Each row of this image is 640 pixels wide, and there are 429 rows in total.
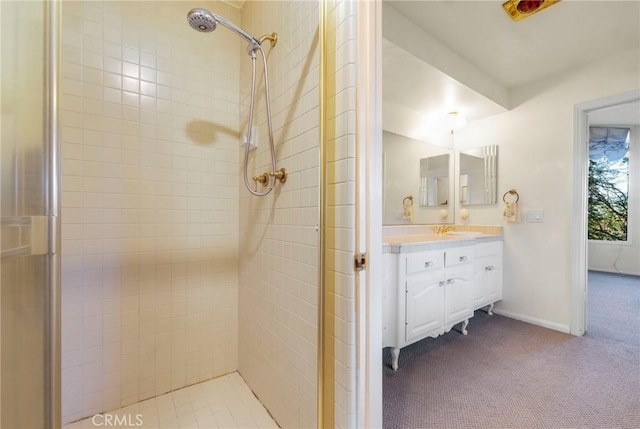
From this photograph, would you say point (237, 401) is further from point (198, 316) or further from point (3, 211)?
point (3, 211)

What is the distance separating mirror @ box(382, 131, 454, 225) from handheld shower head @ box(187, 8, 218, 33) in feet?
5.18

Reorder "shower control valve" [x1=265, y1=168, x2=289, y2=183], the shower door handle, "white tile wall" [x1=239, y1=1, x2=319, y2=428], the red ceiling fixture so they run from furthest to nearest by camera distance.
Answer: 1. the red ceiling fixture
2. "shower control valve" [x1=265, y1=168, x2=289, y2=183]
3. "white tile wall" [x1=239, y1=1, x2=319, y2=428]
4. the shower door handle

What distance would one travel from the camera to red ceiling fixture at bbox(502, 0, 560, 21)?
5.35ft

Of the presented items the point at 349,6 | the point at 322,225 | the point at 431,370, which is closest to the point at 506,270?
the point at 431,370

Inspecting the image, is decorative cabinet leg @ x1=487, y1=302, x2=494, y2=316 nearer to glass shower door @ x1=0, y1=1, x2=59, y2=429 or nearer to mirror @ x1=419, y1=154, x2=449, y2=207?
mirror @ x1=419, y1=154, x2=449, y2=207

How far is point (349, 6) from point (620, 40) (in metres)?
2.43

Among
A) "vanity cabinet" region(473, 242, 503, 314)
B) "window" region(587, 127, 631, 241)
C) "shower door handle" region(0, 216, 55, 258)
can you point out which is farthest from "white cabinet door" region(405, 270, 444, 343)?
"window" region(587, 127, 631, 241)

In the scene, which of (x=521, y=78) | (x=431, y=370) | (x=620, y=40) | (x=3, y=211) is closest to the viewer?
(x=3, y=211)

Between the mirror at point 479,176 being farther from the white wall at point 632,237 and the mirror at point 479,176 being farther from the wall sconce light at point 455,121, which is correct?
the white wall at point 632,237

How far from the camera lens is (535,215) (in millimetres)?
2434

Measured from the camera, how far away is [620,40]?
1943mm

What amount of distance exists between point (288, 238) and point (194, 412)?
3.36ft

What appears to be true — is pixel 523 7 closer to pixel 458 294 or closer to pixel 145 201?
pixel 458 294

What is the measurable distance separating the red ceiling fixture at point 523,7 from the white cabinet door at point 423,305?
68.9 inches
